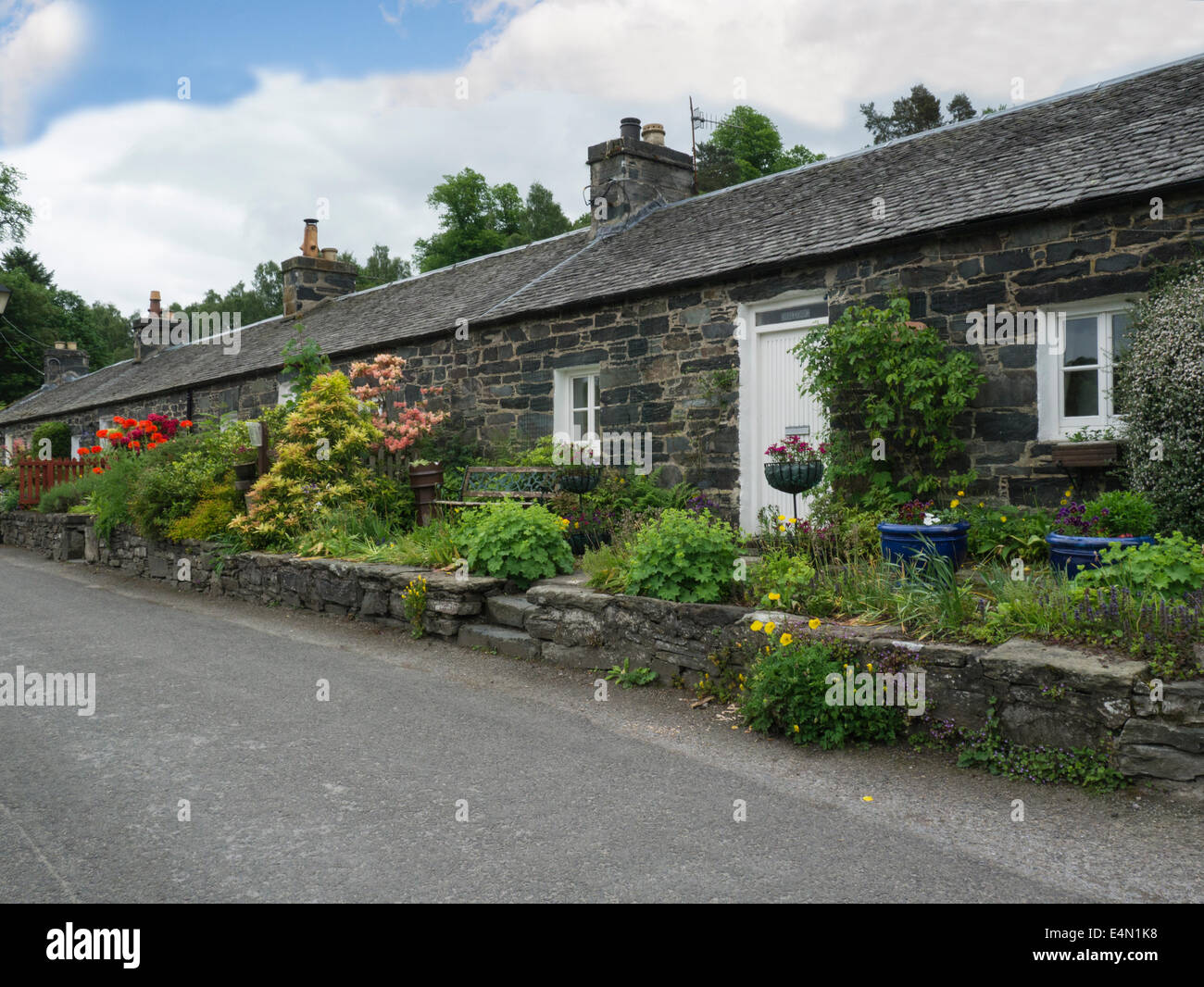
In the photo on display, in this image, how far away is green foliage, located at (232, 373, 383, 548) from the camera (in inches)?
438

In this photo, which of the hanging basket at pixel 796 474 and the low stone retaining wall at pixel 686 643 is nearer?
the low stone retaining wall at pixel 686 643

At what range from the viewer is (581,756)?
201 inches

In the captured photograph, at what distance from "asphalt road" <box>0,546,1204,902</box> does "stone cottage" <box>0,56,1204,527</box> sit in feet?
14.7

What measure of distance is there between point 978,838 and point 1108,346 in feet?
17.9

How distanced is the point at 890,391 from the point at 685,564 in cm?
311

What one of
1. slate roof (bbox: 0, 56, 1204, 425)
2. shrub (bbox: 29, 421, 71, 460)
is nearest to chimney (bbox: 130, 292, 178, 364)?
shrub (bbox: 29, 421, 71, 460)

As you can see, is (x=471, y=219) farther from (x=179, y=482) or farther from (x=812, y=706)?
(x=812, y=706)

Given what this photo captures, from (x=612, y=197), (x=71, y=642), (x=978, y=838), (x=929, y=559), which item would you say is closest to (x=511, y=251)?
(x=612, y=197)

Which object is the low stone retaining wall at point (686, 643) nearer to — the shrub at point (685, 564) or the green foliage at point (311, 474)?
the shrub at point (685, 564)

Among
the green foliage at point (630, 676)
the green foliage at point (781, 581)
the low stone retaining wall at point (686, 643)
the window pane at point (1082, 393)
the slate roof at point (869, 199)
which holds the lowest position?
the green foliage at point (630, 676)

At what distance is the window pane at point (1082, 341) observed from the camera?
26.0ft

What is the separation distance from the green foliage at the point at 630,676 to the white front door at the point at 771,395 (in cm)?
373

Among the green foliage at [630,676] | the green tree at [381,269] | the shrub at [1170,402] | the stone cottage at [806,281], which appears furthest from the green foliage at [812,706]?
the green tree at [381,269]

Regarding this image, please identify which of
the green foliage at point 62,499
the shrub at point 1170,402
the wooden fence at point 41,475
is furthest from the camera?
the wooden fence at point 41,475
